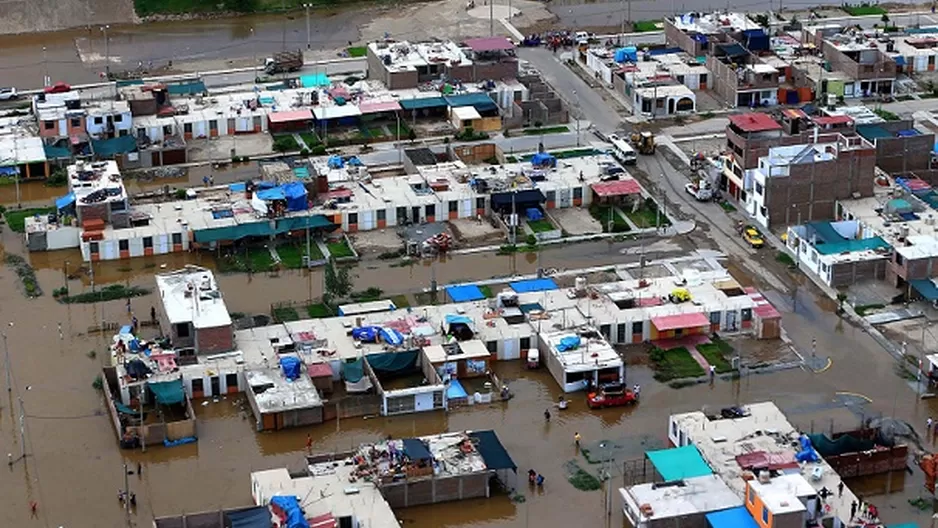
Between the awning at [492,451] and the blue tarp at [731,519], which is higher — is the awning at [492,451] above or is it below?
above

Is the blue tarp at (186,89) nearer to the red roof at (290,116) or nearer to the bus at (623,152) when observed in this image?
the red roof at (290,116)

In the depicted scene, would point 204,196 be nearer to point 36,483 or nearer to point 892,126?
point 36,483

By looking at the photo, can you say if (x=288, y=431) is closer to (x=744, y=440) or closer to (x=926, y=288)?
(x=744, y=440)

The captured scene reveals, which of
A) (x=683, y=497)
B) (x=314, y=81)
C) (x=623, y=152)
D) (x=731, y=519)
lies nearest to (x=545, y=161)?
(x=623, y=152)

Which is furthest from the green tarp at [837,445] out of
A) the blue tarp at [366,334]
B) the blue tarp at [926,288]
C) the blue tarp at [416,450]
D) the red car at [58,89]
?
the red car at [58,89]

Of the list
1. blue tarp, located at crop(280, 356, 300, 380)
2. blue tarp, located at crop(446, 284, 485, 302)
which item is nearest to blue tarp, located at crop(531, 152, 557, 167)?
blue tarp, located at crop(446, 284, 485, 302)
